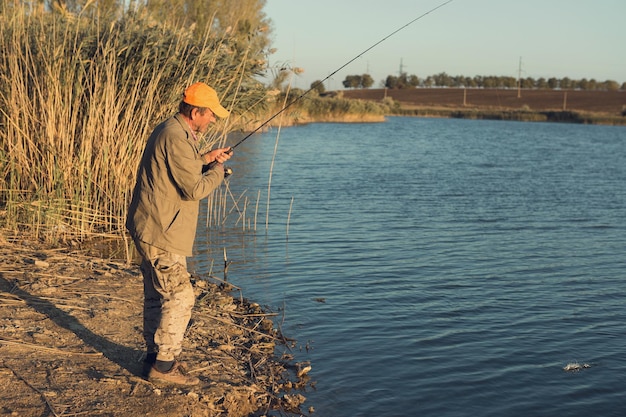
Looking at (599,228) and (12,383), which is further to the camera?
(599,228)

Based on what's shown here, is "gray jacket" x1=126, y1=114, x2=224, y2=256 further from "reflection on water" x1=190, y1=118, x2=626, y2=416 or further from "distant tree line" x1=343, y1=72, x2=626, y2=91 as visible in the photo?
"distant tree line" x1=343, y1=72, x2=626, y2=91

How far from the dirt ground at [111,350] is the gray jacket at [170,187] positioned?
0.98 meters

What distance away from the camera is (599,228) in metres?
13.9

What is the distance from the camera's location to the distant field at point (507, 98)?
86562 millimetres

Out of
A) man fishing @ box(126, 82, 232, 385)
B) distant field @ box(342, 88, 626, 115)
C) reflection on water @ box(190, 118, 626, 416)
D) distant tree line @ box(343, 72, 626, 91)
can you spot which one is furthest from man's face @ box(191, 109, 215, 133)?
distant tree line @ box(343, 72, 626, 91)

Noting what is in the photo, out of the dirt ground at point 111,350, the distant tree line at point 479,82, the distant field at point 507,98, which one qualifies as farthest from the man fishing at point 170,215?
the distant tree line at point 479,82

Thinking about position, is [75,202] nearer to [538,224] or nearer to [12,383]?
[12,383]

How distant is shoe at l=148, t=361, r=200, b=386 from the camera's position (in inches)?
190

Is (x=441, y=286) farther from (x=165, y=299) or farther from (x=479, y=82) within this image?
(x=479, y=82)

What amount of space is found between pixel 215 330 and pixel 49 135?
4118mm

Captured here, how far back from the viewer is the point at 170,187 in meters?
4.69

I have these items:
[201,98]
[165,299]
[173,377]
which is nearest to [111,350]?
[173,377]

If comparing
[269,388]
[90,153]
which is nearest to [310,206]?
[90,153]

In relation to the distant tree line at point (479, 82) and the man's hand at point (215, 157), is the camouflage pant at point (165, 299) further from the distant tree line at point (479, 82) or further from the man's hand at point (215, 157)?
the distant tree line at point (479, 82)
